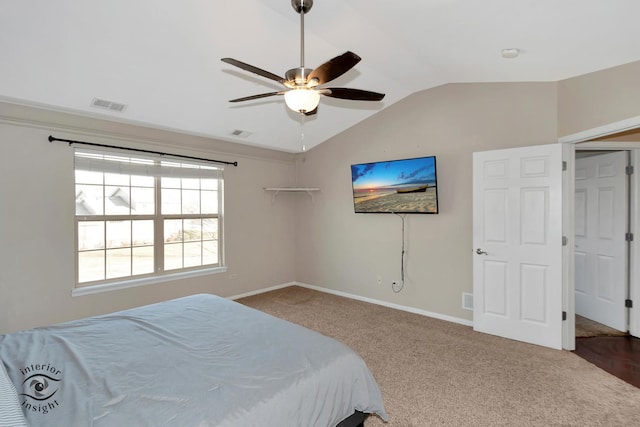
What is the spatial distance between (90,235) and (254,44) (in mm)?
2827

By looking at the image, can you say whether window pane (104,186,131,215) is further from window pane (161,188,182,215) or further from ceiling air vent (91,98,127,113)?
ceiling air vent (91,98,127,113)

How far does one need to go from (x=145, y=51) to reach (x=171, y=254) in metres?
2.58

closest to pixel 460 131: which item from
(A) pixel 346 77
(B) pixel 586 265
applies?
(A) pixel 346 77

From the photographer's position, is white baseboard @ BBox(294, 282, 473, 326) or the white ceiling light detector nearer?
the white ceiling light detector

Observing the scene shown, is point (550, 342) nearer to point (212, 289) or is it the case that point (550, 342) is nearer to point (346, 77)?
point (346, 77)

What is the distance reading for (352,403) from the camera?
1.69 meters

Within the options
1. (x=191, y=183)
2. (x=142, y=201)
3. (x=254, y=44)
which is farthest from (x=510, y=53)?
(x=142, y=201)

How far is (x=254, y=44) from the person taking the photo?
2.91 meters

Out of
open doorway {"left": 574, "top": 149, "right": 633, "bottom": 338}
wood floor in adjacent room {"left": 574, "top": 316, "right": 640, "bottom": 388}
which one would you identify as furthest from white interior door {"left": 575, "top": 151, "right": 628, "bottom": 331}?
wood floor in adjacent room {"left": 574, "top": 316, "right": 640, "bottom": 388}

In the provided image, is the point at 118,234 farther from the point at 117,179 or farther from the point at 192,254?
the point at 192,254

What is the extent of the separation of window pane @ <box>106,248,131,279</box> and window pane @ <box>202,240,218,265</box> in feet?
3.32

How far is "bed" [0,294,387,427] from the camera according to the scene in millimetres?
1200

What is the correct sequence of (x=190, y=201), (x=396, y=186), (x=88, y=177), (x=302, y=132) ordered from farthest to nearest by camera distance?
(x=302, y=132) < (x=190, y=201) < (x=396, y=186) < (x=88, y=177)

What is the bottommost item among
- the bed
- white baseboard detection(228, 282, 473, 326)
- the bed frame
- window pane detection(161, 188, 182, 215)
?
white baseboard detection(228, 282, 473, 326)
